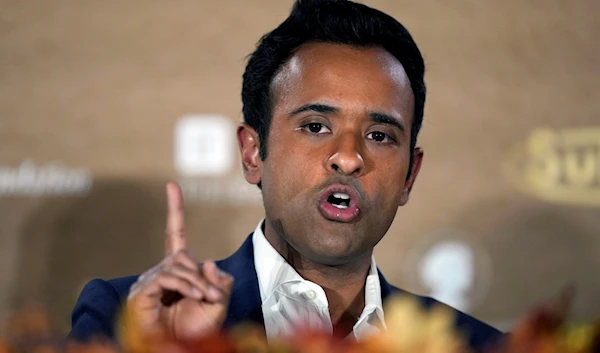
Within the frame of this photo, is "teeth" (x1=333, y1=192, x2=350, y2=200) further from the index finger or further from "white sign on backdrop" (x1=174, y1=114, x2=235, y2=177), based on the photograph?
"white sign on backdrop" (x1=174, y1=114, x2=235, y2=177)

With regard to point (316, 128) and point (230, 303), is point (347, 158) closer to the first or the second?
point (316, 128)

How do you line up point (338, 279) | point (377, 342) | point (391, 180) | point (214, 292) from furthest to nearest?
point (338, 279), point (391, 180), point (214, 292), point (377, 342)

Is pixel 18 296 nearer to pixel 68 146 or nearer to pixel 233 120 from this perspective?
pixel 68 146

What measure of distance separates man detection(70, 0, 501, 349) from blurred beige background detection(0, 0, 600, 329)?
19.6 inches

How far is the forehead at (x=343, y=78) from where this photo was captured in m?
1.33

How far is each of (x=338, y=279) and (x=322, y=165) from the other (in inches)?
11.3

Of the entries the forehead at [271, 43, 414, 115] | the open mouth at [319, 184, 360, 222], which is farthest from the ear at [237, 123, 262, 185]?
the open mouth at [319, 184, 360, 222]

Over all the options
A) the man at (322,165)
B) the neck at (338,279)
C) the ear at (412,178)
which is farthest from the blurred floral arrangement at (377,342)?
the ear at (412,178)

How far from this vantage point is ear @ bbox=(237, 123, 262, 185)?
4.88 ft

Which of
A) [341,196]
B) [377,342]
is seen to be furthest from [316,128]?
[377,342]

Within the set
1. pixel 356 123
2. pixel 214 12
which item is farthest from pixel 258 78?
pixel 214 12

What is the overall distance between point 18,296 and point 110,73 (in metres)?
0.64

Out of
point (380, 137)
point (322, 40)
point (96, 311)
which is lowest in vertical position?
point (96, 311)

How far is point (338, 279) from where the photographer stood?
144 centimetres
